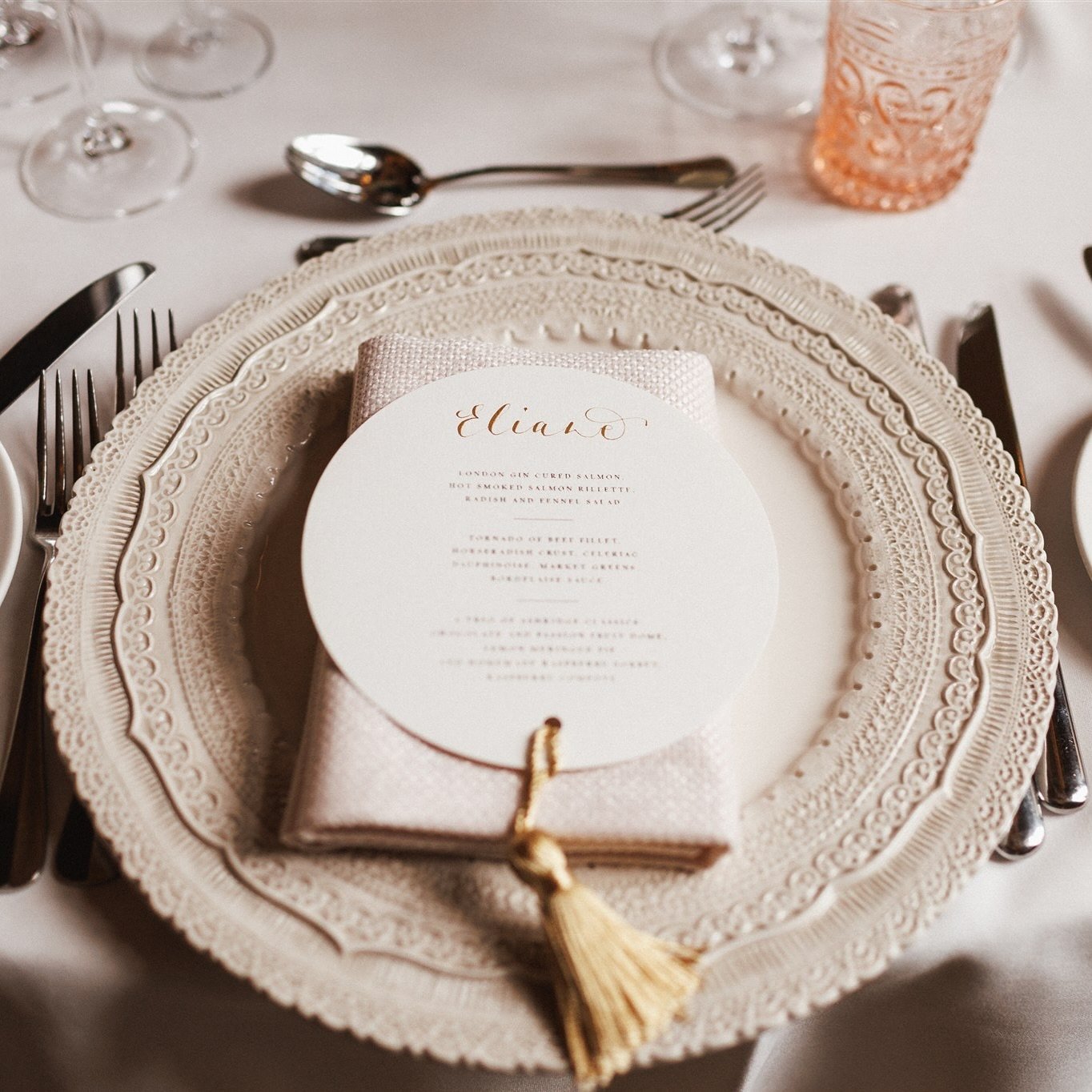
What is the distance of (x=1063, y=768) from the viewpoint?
0.55m

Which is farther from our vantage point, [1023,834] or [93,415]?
[93,415]

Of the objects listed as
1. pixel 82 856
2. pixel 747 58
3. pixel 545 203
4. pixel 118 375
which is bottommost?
pixel 82 856

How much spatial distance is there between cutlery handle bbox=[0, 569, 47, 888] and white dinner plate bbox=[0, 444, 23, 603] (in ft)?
0.20

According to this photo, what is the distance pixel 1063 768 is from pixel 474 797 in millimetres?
329

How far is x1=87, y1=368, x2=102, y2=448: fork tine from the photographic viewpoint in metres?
0.66

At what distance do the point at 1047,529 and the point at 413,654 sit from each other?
42 cm

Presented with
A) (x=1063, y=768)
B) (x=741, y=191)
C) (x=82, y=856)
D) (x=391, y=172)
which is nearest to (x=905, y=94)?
(x=741, y=191)

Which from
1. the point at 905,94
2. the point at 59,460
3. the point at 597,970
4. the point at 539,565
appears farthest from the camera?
the point at 905,94

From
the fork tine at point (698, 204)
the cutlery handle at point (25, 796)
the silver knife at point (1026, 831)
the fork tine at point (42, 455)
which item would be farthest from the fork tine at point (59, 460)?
the silver knife at point (1026, 831)

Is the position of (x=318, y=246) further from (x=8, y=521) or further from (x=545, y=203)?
(x=8, y=521)

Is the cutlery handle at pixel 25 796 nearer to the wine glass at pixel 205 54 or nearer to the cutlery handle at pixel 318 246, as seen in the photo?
the cutlery handle at pixel 318 246

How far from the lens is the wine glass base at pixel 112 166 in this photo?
2.63 ft

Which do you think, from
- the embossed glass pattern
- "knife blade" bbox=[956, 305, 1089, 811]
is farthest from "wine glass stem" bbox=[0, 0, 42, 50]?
"knife blade" bbox=[956, 305, 1089, 811]

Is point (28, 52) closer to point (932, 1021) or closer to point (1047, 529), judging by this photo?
point (1047, 529)
